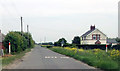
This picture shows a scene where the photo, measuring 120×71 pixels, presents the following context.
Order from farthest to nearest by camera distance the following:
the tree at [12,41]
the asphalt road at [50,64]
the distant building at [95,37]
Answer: the distant building at [95,37], the tree at [12,41], the asphalt road at [50,64]

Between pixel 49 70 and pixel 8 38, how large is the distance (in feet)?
68.6

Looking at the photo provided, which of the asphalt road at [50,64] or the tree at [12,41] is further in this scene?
the tree at [12,41]

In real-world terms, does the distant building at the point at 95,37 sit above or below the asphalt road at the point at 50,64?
above

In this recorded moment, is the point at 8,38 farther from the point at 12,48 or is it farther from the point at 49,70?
the point at 49,70

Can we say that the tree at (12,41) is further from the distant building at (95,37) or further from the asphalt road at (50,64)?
the distant building at (95,37)

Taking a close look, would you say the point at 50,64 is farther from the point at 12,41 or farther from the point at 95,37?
the point at 95,37

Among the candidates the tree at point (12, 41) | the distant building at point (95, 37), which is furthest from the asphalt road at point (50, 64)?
the distant building at point (95, 37)

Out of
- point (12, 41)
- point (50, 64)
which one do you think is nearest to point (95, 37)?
point (12, 41)

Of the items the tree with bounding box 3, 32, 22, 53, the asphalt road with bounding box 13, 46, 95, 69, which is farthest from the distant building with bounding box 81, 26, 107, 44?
the asphalt road with bounding box 13, 46, 95, 69

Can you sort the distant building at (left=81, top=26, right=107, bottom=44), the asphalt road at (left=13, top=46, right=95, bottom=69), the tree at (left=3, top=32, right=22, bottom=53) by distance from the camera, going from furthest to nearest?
the distant building at (left=81, top=26, right=107, bottom=44), the tree at (left=3, top=32, right=22, bottom=53), the asphalt road at (left=13, top=46, right=95, bottom=69)

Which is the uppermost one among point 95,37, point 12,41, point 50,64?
point 95,37

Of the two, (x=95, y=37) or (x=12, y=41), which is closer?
(x=12, y=41)

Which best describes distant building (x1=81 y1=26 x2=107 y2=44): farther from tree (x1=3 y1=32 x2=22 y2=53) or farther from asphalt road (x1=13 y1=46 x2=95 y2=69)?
asphalt road (x1=13 y1=46 x2=95 y2=69)

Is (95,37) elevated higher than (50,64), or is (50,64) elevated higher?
(95,37)
